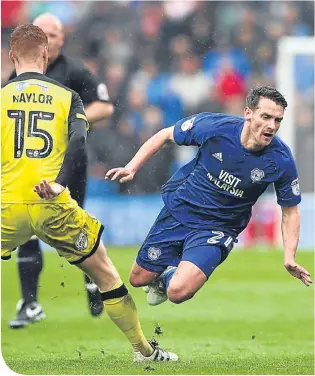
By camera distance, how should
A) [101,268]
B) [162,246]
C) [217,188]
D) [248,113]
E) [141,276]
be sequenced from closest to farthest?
[101,268], [248,113], [217,188], [162,246], [141,276]

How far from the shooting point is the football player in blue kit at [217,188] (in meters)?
7.20

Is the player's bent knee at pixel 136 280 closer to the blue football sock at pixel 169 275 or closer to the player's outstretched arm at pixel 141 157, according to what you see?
the blue football sock at pixel 169 275

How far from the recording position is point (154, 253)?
7.82 metres

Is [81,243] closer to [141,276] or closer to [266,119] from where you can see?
[141,276]

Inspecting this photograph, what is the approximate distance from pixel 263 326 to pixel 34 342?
2326 mm

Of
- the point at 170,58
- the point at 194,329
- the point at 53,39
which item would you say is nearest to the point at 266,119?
the point at 53,39

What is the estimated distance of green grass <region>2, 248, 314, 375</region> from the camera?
726 cm

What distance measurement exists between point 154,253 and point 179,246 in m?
0.20

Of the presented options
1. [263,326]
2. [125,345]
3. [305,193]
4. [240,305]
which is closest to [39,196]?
[125,345]

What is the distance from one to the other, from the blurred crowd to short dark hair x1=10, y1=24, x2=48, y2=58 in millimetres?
9179

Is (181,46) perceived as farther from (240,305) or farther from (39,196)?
(39,196)

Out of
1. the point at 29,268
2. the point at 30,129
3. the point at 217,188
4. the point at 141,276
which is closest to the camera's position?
the point at 30,129

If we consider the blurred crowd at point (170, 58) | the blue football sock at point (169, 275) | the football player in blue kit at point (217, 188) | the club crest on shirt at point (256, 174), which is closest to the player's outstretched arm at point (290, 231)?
the football player in blue kit at point (217, 188)

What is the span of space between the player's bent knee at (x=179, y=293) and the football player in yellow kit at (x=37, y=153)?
1.97 feet
